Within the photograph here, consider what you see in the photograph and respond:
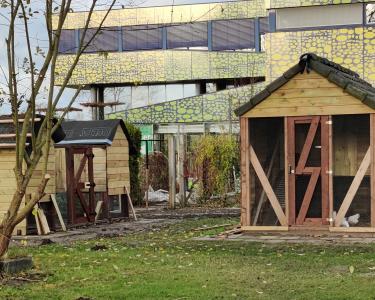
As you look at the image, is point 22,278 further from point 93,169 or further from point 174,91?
point 174,91

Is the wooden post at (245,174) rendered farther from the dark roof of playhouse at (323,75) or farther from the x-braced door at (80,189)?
the x-braced door at (80,189)

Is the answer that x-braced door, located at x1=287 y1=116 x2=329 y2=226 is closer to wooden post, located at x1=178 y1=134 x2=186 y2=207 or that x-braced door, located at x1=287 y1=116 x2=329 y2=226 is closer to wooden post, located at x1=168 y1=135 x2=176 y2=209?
wooden post, located at x1=168 y1=135 x2=176 y2=209

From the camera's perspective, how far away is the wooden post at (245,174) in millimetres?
14930

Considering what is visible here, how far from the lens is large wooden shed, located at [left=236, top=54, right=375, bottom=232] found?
14.0m

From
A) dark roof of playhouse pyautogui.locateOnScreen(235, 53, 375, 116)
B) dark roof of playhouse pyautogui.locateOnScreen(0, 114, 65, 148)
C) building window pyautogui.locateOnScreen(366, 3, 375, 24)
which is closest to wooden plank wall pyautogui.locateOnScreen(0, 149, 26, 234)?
dark roof of playhouse pyautogui.locateOnScreen(0, 114, 65, 148)

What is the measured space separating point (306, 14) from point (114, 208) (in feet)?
77.8

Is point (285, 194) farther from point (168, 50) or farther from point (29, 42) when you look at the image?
point (168, 50)

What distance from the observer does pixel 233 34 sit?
176ft

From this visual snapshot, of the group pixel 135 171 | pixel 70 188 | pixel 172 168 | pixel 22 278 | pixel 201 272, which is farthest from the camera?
pixel 135 171

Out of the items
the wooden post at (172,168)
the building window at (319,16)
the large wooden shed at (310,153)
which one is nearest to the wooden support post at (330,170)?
the large wooden shed at (310,153)

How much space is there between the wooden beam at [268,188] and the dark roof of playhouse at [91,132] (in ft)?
19.6

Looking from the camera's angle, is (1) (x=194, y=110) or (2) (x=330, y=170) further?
(1) (x=194, y=110)

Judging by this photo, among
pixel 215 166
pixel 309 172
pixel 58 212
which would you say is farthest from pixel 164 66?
pixel 309 172

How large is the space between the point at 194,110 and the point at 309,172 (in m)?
31.8
